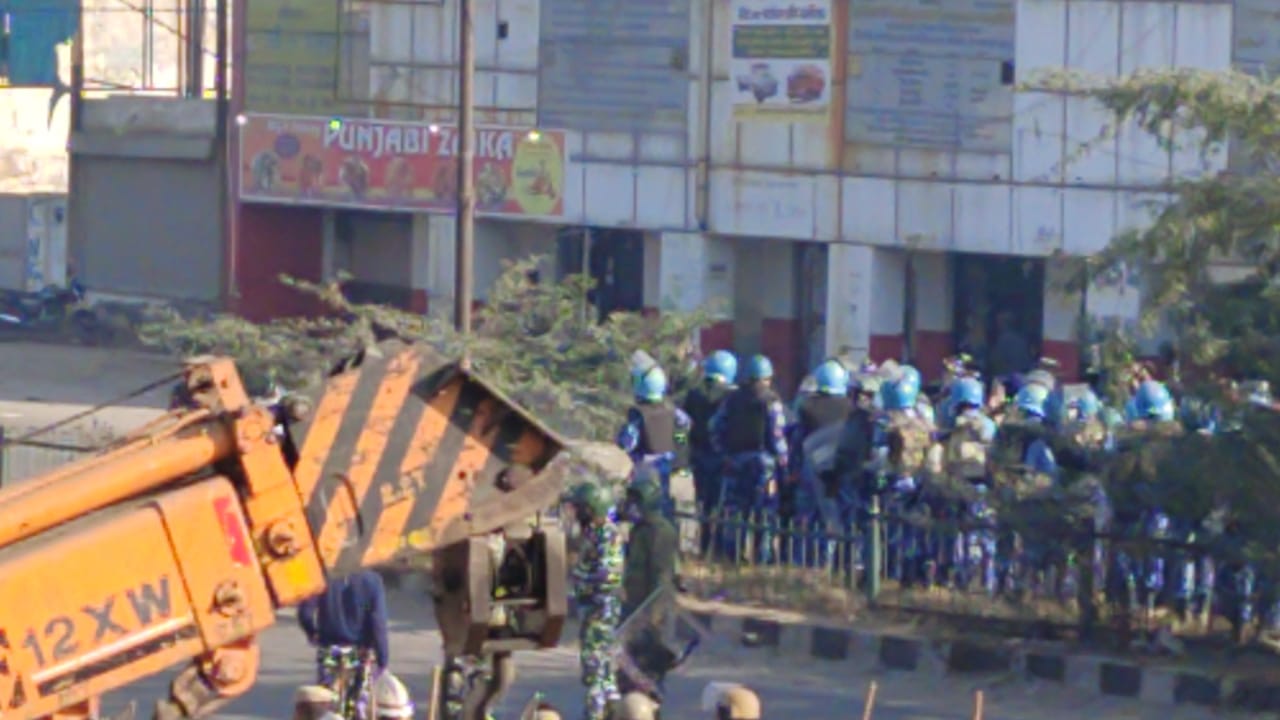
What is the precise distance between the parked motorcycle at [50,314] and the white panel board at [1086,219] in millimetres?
16796

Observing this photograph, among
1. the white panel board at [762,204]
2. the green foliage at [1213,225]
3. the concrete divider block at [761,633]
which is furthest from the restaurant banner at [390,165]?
the green foliage at [1213,225]

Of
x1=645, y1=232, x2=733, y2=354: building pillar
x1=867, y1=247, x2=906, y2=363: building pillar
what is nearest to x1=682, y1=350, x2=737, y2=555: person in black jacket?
x1=867, y1=247, x2=906, y2=363: building pillar

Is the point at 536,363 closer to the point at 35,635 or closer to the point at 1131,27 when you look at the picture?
the point at 1131,27

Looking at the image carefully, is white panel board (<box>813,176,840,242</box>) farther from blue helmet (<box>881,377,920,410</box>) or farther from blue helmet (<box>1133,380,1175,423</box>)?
blue helmet (<box>1133,380,1175,423</box>)

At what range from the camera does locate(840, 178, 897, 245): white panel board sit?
97.7ft

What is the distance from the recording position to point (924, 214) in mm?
29469

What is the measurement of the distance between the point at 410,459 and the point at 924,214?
23.2 meters

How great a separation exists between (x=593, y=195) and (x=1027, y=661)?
17.7m

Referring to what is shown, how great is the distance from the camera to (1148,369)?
18.1 meters

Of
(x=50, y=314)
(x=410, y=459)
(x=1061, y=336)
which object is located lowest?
(x=50, y=314)

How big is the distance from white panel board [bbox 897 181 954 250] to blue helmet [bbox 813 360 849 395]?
10368 mm

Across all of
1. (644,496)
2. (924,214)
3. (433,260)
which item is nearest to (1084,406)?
(644,496)

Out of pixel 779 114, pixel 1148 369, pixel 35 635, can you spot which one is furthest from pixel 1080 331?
pixel 35 635

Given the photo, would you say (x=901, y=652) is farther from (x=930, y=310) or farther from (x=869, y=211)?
(x=930, y=310)
